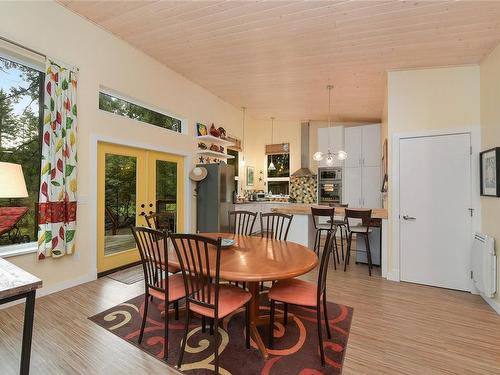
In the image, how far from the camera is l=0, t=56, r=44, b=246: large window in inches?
104

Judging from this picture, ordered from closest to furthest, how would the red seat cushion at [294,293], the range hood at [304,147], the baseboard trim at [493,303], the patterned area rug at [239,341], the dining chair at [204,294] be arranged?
the dining chair at [204,294]
the patterned area rug at [239,341]
the red seat cushion at [294,293]
the baseboard trim at [493,303]
the range hood at [304,147]

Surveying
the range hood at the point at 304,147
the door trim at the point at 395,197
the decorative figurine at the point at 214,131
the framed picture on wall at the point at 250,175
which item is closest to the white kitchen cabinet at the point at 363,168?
the range hood at the point at 304,147

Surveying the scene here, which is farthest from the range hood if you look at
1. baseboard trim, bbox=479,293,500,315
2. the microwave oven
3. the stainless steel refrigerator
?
baseboard trim, bbox=479,293,500,315

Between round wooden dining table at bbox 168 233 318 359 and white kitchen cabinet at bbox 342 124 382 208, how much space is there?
4409mm

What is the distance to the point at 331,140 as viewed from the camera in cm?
A: 665

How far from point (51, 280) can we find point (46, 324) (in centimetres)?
79

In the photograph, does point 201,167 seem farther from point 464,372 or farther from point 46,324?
point 464,372

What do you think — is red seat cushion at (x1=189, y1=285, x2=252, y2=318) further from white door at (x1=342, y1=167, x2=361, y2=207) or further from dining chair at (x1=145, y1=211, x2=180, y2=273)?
white door at (x1=342, y1=167, x2=361, y2=207)

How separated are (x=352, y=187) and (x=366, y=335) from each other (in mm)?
4651

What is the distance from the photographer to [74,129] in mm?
3025

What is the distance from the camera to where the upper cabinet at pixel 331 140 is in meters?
6.54

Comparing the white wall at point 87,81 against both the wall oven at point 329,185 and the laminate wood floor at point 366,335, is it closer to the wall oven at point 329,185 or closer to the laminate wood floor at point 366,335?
the laminate wood floor at point 366,335

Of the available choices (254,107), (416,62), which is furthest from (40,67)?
A: (416,62)

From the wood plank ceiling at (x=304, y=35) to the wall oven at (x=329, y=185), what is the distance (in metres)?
2.52
